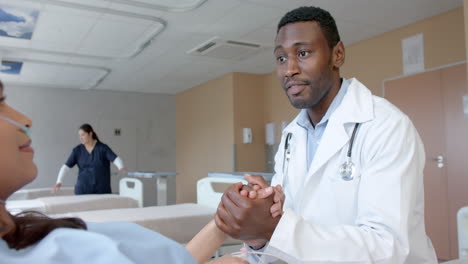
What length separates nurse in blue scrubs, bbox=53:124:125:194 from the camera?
477 centimetres

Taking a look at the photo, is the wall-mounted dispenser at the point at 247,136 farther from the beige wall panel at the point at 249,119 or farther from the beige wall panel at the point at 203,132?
the beige wall panel at the point at 203,132

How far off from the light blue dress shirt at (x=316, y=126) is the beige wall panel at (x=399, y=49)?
130 inches

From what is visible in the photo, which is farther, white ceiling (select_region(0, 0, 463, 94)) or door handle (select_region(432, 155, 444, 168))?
door handle (select_region(432, 155, 444, 168))

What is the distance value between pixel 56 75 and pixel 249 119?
354 cm

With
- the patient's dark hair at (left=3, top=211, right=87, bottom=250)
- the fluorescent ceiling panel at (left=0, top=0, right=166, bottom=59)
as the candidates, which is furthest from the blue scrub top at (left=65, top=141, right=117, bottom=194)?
the patient's dark hair at (left=3, top=211, right=87, bottom=250)

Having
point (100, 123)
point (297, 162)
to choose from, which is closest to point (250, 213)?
point (297, 162)

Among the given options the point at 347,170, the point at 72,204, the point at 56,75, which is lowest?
the point at 72,204

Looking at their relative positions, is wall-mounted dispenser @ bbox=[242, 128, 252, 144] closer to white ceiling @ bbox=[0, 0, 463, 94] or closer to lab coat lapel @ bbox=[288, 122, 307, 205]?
white ceiling @ bbox=[0, 0, 463, 94]

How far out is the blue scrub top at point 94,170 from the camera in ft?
15.7

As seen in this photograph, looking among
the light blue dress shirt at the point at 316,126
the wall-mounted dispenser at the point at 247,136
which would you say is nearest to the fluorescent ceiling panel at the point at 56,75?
the wall-mounted dispenser at the point at 247,136

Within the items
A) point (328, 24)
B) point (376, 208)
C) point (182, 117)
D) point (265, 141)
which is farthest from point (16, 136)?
point (182, 117)

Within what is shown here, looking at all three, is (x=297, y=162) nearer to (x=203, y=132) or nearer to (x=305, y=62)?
(x=305, y=62)

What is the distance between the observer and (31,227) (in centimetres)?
75

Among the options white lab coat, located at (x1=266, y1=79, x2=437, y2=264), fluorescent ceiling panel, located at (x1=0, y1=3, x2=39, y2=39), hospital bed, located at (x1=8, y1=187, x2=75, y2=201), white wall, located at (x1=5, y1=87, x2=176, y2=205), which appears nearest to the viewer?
white lab coat, located at (x1=266, y1=79, x2=437, y2=264)
